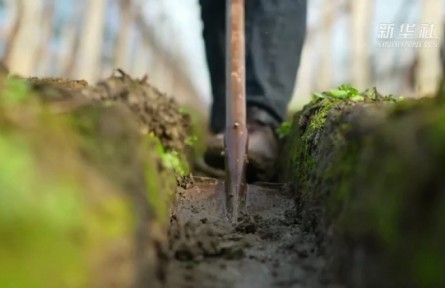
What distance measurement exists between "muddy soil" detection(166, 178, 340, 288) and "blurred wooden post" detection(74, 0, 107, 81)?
5142mm

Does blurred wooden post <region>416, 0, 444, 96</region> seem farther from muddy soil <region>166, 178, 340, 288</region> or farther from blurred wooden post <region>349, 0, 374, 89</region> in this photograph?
muddy soil <region>166, 178, 340, 288</region>

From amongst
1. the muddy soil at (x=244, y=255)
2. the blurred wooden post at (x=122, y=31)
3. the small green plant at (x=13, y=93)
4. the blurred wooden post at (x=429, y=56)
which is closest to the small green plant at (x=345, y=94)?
the muddy soil at (x=244, y=255)

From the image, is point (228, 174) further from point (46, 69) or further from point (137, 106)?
point (46, 69)

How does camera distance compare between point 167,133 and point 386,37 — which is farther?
point 386,37

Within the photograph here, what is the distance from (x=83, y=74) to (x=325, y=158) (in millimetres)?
5410

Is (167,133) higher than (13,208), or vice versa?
(167,133)

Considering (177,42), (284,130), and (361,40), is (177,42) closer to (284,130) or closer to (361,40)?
(361,40)

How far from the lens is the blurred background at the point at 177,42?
4883 millimetres

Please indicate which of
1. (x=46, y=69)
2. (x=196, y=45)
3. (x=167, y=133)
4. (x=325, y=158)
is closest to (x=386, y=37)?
(x=167, y=133)

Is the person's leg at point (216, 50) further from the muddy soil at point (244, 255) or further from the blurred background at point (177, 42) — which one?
the muddy soil at point (244, 255)

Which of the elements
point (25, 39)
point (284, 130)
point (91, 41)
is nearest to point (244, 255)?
point (284, 130)

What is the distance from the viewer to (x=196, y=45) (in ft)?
35.9

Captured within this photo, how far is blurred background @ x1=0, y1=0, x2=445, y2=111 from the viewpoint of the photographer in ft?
16.0

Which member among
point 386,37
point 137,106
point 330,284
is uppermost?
point 386,37
